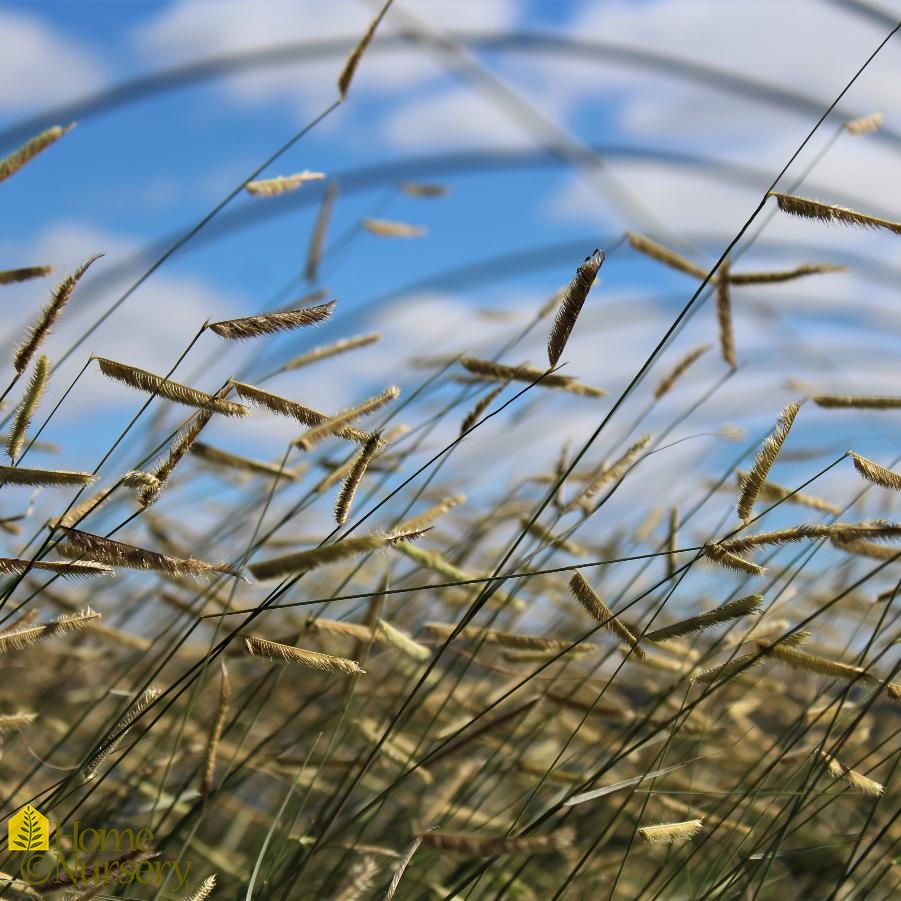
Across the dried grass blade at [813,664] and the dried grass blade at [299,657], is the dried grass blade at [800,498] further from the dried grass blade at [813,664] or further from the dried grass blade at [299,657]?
the dried grass blade at [299,657]

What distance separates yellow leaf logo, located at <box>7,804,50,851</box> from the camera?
1384 millimetres

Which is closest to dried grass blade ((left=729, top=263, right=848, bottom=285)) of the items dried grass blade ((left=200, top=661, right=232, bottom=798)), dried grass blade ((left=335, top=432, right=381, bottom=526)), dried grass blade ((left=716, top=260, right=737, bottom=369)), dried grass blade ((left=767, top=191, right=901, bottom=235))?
dried grass blade ((left=716, top=260, right=737, bottom=369))

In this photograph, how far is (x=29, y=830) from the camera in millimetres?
1399

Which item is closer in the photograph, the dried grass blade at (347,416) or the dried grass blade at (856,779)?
the dried grass blade at (347,416)

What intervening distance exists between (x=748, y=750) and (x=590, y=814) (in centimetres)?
73

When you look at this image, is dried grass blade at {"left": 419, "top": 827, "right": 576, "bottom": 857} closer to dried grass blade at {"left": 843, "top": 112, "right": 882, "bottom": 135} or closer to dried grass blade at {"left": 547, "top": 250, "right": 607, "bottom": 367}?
dried grass blade at {"left": 547, "top": 250, "right": 607, "bottom": 367}

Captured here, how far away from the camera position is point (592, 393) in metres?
1.80

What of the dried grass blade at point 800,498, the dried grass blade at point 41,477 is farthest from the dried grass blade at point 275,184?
the dried grass blade at point 800,498

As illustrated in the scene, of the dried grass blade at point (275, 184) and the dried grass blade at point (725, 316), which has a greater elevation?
the dried grass blade at point (725, 316)

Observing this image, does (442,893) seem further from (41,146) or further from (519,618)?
(519,618)

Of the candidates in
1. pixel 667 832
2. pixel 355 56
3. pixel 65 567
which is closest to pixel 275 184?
pixel 355 56

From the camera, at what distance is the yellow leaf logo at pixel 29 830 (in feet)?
4.54

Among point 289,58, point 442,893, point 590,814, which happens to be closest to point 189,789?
point 442,893

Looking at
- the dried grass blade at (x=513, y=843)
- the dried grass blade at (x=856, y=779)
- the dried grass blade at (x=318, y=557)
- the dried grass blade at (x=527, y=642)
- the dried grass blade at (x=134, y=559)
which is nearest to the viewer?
the dried grass blade at (x=513, y=843)
